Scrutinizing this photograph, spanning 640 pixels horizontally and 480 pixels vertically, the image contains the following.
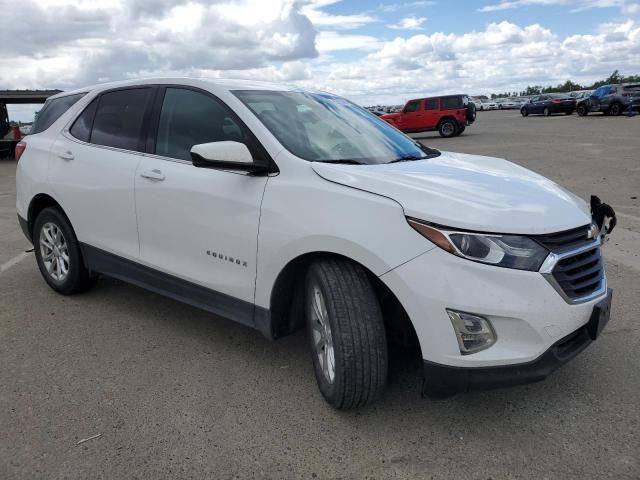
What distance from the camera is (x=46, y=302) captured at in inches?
183

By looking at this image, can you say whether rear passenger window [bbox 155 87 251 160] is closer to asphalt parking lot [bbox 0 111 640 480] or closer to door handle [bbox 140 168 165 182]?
door handle [bbox 140 168 165 182]

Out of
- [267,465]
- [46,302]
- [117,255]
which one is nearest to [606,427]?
[267,465]

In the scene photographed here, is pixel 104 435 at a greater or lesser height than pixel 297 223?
lesser

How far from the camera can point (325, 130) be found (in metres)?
3.42

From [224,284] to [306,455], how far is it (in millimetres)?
1091

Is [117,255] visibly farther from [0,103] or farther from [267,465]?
[0,103]

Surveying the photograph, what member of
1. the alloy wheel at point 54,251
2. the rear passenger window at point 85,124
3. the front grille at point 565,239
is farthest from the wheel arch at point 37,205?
the front grille at point 565,239

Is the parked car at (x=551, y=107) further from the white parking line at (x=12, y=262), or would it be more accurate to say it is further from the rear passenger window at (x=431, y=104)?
the white parking line at (x=12, y=262)

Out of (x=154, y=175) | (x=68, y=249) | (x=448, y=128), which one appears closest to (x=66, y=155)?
(x=68, y=249)

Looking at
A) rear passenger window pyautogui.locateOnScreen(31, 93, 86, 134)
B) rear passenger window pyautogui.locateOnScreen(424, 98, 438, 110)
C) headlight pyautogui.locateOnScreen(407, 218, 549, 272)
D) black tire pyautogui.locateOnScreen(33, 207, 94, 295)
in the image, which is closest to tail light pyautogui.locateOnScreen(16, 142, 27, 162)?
rear passenger window pyautogui.locateOnScreen(31, 93, 86, 134)

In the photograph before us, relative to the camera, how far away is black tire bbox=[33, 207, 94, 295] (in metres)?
4.44

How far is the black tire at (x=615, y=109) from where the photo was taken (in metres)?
29.8

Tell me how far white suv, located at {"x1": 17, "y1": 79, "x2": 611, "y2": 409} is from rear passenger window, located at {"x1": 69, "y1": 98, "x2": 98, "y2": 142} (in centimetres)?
1

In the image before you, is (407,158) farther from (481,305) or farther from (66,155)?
(66,155)
